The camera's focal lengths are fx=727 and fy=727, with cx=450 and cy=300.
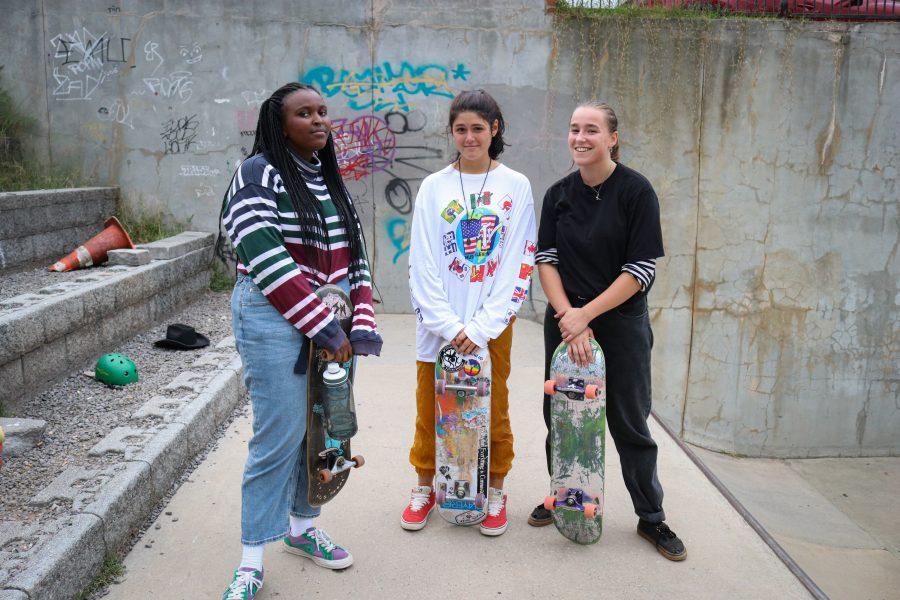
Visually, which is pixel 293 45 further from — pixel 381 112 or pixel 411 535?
pixel 411 535

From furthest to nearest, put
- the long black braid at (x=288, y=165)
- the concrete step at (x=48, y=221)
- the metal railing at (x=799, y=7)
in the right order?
1. the metal railing at (x=799, y=7)
2. the concrete step at (x=48, y=221)
3. the long black braid at (x=288, y=165)

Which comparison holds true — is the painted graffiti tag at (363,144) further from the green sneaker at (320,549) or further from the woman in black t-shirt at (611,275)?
the green sneaker at (320,549)

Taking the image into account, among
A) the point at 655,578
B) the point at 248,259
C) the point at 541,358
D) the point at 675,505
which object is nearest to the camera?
the point at 248,259

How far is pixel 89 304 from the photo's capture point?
4.73 metres

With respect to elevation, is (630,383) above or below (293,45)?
below

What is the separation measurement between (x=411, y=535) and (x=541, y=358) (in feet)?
10.0

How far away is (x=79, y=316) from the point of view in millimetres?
4609

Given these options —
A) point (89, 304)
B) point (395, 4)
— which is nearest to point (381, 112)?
point (395, 4)

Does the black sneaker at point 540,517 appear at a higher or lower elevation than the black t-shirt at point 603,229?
lower

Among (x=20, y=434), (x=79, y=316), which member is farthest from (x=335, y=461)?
(x=79, y=316)

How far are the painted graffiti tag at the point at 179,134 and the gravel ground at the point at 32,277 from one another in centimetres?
189

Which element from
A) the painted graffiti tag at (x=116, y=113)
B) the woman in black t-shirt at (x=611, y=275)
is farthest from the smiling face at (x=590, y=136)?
the painted graffiti tag at (x=116, y=113)

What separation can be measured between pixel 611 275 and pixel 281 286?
1388 millimetres

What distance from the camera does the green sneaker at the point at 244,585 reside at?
265cm
